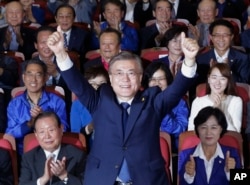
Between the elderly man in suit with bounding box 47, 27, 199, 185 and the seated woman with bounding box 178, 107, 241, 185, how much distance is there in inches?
31.9

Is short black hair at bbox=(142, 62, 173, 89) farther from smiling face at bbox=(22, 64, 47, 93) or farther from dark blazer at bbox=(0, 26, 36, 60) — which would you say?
dark blazer at bbox=(0, 26, 36, 60)

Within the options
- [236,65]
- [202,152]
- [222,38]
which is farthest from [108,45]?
[202,152]

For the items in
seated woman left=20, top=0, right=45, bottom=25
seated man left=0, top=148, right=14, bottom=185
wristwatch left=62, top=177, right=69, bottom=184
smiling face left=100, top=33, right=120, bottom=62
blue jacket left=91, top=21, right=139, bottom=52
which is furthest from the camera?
seated woman left=20, top=0, right=45, bottom=25

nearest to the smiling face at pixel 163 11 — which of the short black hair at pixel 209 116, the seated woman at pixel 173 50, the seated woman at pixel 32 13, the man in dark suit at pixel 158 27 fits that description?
the man in dark suit at pixel 158 27

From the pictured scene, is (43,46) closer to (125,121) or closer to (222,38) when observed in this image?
(222,38)

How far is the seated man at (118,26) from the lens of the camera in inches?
222

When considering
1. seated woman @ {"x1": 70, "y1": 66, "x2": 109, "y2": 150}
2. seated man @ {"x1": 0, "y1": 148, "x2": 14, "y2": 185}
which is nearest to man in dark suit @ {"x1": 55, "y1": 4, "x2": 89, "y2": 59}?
seated woman @ {"x1": 70, "y1": 66, "x2": 109, "y2": 150}

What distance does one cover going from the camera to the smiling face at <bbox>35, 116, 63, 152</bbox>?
11.3 feet

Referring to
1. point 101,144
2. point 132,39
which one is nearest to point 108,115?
point 101,144

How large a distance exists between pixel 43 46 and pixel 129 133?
2354 millimetres

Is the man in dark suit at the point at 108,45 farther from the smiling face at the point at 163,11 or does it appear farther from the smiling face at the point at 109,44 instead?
the smiling face at the point at 163,11

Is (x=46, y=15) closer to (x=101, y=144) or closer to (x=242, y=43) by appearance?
Result: (x=242, y=43)

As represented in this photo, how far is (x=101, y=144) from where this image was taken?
2.78m

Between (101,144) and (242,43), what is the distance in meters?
3.20
